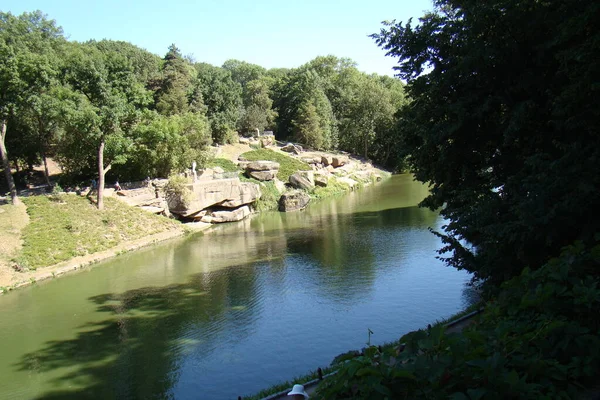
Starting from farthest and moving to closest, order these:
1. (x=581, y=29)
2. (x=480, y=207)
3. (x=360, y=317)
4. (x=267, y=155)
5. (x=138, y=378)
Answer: (x=267, y=155) < (x=360, y=317) < (x=138, y=378) < (x=480, y=207) < (x=581, y=29)

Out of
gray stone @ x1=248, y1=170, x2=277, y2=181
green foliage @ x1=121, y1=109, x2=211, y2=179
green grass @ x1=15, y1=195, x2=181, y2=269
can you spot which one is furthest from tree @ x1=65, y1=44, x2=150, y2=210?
gray stone @ x1=248, y1=170, x2=277, y2=181

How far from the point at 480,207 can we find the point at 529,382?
580 cm

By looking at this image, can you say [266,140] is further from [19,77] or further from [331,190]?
[19,77]

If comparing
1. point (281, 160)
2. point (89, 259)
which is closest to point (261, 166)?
point (281, 160)

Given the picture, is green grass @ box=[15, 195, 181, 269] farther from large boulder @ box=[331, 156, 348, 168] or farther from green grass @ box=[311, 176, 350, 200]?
large boulder @ box=[331, 156, 348, 168]

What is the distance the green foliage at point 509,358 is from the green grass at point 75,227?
2169 centimetres

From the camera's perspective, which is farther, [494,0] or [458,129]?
[458,129]

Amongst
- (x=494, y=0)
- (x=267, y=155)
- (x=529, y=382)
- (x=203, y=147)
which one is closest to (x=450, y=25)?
(x=494, y=0)

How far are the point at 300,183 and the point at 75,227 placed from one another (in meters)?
23.7

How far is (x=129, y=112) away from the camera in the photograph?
28.5m

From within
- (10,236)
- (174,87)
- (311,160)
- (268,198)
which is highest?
(174,87)

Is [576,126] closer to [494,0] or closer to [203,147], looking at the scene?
[494,0]

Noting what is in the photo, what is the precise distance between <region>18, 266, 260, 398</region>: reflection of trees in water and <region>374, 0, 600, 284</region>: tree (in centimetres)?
737

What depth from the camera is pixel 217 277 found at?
19.2 metres
